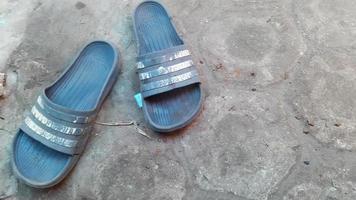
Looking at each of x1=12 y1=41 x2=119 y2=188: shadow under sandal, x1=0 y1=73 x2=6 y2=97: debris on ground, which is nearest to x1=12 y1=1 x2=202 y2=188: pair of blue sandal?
x1=12 y1=41 x2=119 y2=188: shadow under sandal

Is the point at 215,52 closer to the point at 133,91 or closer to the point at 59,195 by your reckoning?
the point at 133,91

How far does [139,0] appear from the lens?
224 cm

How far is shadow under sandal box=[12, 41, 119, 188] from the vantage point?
167 centimetres

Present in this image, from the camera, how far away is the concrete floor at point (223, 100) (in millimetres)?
1662

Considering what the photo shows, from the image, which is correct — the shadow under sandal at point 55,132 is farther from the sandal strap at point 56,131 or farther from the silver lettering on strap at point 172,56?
the silver lettering on strap at point 172,56

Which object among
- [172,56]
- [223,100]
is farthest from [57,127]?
[223,100]

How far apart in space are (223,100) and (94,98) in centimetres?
54

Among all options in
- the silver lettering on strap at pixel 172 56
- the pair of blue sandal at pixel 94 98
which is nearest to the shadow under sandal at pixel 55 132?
the pair of blue sandal at pixel 94 98

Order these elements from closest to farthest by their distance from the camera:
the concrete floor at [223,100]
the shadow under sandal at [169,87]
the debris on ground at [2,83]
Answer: the concrete floor at [223,100]
the shadow under sandal at [169,87]
the debris on ground at [2,83]

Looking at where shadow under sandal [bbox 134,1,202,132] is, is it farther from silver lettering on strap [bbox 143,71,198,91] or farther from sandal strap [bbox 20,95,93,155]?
sandal strap [bbox 20,95,93,155]

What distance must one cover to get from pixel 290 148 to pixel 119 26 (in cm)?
99

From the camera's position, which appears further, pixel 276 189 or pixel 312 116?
pixel 312 116

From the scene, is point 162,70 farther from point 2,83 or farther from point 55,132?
point 2,83

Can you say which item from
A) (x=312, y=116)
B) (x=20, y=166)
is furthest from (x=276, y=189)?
(x=20, y=166)
